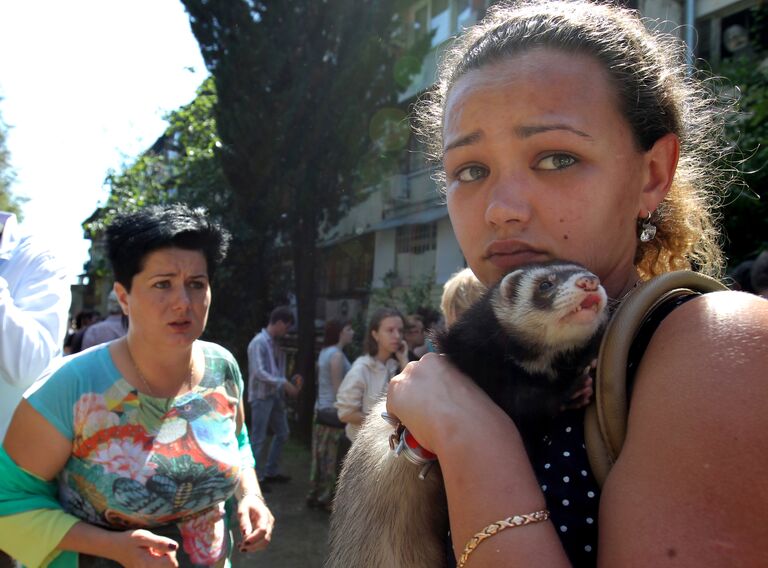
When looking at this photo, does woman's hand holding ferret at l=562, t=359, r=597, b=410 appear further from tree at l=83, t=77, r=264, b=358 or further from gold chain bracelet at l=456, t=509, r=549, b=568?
tree at l=83, t=77, r=264, b=358

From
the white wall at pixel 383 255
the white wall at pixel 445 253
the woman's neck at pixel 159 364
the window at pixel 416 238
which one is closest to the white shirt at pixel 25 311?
the woman's neck at pixel 159 364

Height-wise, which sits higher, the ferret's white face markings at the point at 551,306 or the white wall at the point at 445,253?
the white wall at the point at 445,253

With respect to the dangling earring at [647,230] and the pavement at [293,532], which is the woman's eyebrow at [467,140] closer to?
the dangling earring at [647,230]

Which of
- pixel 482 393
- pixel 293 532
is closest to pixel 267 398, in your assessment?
pixel 293 532

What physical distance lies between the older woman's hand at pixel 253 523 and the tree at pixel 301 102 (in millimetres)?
8754

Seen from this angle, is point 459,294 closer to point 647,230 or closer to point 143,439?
point 143,439

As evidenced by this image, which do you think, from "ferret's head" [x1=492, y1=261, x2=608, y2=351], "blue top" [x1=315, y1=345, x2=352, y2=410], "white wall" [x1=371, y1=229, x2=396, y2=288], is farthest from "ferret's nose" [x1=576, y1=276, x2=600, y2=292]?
"white wall" [x1=371, y1=229, x2=396, y2=288]

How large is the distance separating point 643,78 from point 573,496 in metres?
0.91

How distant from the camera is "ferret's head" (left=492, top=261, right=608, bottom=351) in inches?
48.9

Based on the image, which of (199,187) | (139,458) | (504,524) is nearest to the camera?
(504,524)

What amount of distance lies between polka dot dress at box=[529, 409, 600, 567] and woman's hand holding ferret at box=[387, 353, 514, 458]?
0.10 m

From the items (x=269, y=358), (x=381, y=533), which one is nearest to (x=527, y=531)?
(x=381, y=533)

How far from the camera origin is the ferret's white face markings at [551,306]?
1243 millimetres

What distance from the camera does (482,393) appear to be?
116 cm
